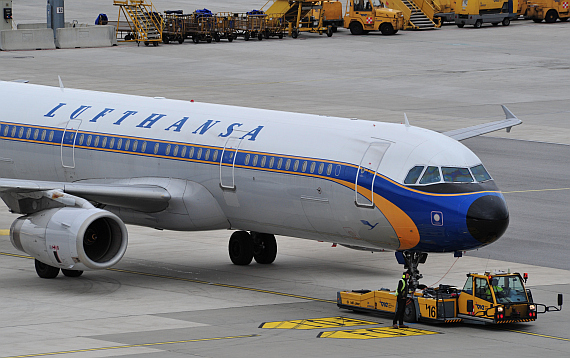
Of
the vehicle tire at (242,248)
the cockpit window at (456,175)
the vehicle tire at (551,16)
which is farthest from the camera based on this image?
the vehicle tire at (551,16)

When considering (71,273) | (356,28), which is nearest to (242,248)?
(71,273)

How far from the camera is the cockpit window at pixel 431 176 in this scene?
26.6 meters

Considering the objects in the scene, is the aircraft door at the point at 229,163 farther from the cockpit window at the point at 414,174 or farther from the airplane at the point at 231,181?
the cockpit window at the point at 414,174

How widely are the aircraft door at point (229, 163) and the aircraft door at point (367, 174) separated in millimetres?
4279

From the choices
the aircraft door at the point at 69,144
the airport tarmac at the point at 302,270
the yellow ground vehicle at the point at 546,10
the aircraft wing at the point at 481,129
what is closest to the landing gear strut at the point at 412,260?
the airport tarmac at the point at 302,270

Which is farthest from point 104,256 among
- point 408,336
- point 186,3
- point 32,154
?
point 186,3

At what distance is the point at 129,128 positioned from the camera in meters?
32.5

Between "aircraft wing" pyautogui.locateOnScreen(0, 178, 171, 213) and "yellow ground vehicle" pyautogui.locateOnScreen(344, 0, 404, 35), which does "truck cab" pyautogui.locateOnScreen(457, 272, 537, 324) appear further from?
"yellow ground vehicle" pyautogui.locateOnScreen(344, 0, 404, 35)

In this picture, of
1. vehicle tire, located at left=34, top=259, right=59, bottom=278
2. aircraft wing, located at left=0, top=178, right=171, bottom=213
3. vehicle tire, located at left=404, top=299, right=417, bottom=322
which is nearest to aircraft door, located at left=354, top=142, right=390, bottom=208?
vehicle tire, located at left=404, top=299, right=417, bottom=322

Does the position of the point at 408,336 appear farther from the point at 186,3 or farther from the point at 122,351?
the point at 186,3

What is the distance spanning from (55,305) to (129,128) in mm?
6935

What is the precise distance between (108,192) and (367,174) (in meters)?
8.12

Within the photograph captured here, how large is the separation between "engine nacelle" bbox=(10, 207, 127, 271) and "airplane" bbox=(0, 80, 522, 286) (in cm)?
4

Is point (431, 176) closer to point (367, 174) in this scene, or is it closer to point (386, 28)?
point (367, 174)
